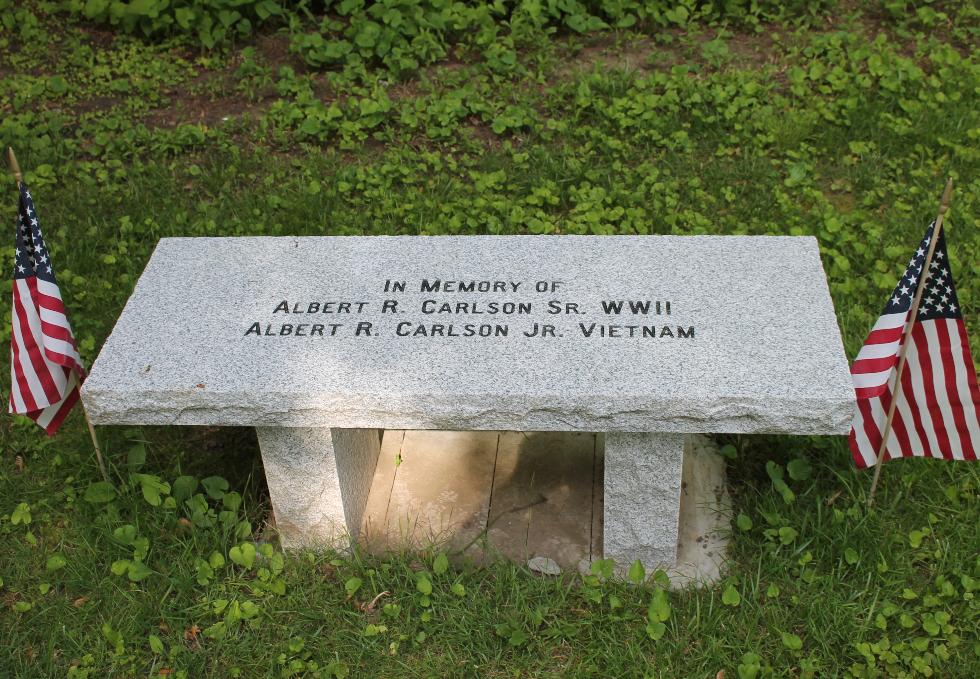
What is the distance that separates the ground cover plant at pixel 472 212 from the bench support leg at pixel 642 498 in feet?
0.48

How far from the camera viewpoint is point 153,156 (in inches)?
220

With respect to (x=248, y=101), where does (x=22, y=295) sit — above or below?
above

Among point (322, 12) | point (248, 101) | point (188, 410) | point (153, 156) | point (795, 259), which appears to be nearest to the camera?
point (188, 410)

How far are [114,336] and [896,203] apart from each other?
3613mm

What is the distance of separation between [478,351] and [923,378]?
1406mm

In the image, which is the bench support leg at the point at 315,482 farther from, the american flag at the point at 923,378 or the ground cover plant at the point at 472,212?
the american flag at the point at 923,378

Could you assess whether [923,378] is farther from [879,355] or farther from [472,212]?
[472,212]

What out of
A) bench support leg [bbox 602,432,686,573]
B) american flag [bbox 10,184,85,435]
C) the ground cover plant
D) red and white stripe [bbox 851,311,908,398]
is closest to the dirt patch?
the ground cover plant

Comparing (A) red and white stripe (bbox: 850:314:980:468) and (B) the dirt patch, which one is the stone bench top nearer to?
(A) red and white stripe (bbox: 850:314:980:468)

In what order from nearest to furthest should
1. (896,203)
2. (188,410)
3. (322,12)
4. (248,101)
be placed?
(188,410) → (896,203) → (248,101) → (322,12)

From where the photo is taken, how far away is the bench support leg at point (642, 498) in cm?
317

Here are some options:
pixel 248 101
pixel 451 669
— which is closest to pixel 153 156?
pixel 248 101

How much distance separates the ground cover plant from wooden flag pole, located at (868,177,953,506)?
0.18 m

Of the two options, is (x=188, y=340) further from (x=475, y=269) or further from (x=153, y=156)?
(x=153, y=156)
